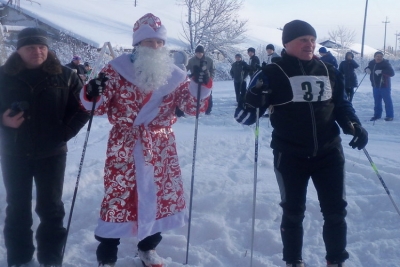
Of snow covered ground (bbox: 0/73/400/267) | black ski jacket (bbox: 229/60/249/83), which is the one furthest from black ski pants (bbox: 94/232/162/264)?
black ski jacket (bbox: 229/60/249/83)

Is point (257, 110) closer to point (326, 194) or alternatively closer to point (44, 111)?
point (326, 194)

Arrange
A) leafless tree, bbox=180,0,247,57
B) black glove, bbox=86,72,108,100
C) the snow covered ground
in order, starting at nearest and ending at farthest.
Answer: black glove, bbox=86,72,108,100, the snow covered ground, leafless tree, bbox=180,0,247,57

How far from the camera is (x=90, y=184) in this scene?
5223 millimetres

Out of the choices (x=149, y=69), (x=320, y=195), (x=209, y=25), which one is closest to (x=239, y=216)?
(x=320, y=195)

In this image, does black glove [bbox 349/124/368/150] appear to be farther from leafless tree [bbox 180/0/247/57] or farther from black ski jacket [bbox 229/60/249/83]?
leafless tree [bbox 180/0/247/57]

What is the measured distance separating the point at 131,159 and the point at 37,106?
0.70 meters

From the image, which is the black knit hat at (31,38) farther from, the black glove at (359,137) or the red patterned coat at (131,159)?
the black glove at (359,137)

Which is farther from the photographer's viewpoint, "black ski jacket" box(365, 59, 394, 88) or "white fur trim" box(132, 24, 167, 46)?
"black ski jacket" box(365, 59, 394, 88)

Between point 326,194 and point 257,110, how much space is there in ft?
2.37

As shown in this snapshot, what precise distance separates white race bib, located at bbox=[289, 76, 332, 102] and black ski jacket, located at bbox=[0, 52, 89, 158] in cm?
150

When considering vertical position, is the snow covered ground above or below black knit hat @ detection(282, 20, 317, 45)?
below

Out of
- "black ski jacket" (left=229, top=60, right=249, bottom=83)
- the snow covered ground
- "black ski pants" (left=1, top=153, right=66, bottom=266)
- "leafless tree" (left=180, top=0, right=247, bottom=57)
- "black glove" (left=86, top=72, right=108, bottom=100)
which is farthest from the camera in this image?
"leafless tree" (left=180, top=0, right=247, bottom=57)

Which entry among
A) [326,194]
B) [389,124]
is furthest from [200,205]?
[389,124]

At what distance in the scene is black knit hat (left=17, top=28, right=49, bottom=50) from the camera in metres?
3.10
